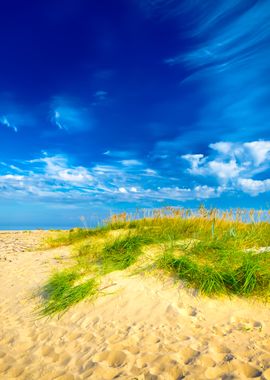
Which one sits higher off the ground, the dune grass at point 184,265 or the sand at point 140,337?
the dune grass at point 184,265

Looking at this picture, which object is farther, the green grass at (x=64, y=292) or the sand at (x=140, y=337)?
the green grass at (x=64, y=292)

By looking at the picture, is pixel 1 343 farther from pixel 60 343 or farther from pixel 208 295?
pixel 208 295

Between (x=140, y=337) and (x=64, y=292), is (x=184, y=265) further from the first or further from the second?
(x=64, y=292)

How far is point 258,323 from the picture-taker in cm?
407

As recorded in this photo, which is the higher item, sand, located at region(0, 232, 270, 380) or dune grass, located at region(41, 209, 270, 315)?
dune grass, located at region(41, 209, 270, 315)

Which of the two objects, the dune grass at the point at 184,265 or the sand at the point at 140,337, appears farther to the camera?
the dune grass at the point at 184,265

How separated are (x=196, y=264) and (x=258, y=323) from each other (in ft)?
4.14

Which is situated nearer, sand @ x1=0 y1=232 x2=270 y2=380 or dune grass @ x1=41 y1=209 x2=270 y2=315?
sand @ x1=0 y1=232 x2=270 y2=380

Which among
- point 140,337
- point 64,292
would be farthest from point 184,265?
point 64,292

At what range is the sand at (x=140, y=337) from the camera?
3.32 metres

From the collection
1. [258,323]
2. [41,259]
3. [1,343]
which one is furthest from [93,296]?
[41,259]

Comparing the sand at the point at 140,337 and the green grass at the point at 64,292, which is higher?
the green grass at the point at 64,292

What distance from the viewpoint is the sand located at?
332 cm

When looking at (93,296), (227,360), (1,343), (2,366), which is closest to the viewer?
(227,360)
